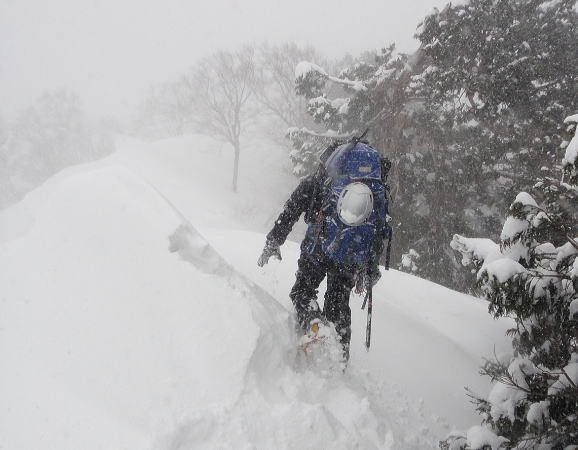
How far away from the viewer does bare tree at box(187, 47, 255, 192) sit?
85.6 feet

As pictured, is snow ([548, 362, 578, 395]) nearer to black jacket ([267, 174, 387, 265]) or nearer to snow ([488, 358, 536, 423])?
snow ([488, 358, 536, 423])

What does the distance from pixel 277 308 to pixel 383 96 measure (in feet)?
28.5

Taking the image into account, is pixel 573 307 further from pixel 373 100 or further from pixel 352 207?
pixel 373 100

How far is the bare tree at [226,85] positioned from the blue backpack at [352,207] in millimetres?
23420

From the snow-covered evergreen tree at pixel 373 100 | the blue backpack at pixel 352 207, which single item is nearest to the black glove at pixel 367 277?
the blue backpack at pixel 352 207

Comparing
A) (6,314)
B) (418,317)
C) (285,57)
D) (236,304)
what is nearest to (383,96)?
(418,317)

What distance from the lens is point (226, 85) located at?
87.0 feet

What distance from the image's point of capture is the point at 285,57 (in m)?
26.0

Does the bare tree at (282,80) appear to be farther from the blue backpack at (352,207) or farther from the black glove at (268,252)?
the blue backpack at (352,207)

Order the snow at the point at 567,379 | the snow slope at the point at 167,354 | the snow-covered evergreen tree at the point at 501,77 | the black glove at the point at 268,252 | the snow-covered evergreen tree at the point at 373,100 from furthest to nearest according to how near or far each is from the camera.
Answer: the snow-covered evergreen tree at the point at 373,100
the snow-covered evergreen tree at the point at 501,77
the black glove at the point at 268,252
the snow at the point at 567,379
the snow slope at the point at 167,354

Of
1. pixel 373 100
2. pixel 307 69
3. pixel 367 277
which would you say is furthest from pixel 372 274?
pixel 307 69

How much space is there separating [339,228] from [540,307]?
4.73 feet

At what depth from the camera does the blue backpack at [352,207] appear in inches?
113

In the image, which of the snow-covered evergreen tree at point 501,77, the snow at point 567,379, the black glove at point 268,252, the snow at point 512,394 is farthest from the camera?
the snow-covered evergreen tree at point 501,77
